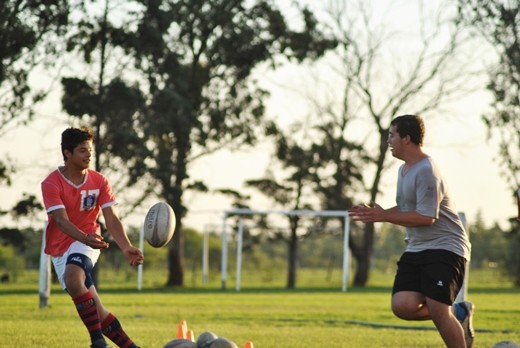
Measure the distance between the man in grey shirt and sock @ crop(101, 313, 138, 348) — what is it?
89.8 inches

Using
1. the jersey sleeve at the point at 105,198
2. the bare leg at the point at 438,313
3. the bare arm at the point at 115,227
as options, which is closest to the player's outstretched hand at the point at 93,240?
the bare arm at the point at 115,227

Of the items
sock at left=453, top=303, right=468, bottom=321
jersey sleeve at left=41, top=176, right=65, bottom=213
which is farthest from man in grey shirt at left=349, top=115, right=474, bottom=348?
jersey sleeve at left=41, top=176, right=65, bottom=213

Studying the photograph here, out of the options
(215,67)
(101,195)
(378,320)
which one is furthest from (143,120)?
(101,195)

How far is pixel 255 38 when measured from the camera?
4291cm

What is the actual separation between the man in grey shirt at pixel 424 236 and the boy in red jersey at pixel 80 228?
2.24 meters

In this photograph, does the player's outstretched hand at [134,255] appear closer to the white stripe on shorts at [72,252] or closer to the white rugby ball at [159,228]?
the white stripe on shorts at [72,252]

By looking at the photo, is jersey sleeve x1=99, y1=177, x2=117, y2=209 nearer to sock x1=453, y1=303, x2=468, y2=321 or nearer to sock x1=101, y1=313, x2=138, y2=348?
sock x1=101, y1=313, x2=138, y2=348

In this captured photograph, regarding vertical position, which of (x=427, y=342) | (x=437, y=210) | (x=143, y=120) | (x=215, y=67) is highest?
(x=215, y=67)

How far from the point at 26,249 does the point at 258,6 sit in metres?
13.3

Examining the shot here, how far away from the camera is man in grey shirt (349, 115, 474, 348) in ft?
29.8

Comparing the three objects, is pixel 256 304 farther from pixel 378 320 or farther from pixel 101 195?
pixel 101 195

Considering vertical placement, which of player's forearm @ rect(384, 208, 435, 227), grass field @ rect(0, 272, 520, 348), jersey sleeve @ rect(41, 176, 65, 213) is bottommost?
grass field @ rect(0, 272, 520, 348)

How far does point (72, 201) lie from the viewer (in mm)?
10031

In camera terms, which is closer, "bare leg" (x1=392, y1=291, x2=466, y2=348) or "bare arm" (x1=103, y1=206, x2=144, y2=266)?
"bare leg" (x1=392, y1=291, x2=466, y2=348)
